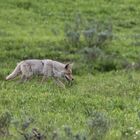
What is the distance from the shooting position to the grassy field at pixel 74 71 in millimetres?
8898

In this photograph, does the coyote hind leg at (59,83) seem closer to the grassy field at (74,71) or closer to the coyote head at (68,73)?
the grassy field at (74,71)

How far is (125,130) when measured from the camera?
9258 millimetres

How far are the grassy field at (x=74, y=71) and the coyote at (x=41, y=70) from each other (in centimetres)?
21

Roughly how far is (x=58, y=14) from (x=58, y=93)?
10.4 m

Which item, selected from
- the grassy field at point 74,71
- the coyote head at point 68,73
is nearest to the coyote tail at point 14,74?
the grassy field at point 74,71

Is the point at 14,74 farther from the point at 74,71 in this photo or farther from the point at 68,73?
the point at 74,71

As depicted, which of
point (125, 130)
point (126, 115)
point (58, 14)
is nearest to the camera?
point (125, 130)

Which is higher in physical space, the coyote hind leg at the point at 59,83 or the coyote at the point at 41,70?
the coyote at the point at 41,70

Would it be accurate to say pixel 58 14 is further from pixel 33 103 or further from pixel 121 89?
pixel 33 103

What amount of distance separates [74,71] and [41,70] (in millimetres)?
2336

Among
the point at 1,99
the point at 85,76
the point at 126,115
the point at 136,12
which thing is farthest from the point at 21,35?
the point at 126,115

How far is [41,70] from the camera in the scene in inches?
564

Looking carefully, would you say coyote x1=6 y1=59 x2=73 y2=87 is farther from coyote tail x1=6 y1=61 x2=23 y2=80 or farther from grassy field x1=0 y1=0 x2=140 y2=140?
grassy field x1=0 y1=0 x2=140 y2=140

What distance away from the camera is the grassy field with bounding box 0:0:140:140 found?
8.90 metres
